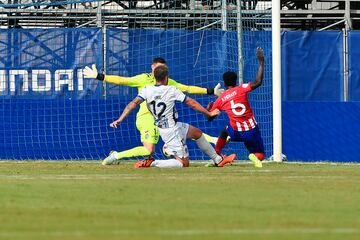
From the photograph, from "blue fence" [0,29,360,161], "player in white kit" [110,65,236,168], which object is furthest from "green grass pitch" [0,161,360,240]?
"blue fence" [0,29,360,161]

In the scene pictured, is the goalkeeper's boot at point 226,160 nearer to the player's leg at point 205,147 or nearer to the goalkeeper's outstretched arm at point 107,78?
the player's leg at point 205,147

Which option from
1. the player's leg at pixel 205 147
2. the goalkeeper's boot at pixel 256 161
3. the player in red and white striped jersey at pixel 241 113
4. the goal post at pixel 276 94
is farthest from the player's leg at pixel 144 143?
the goal post at pixel 276 94

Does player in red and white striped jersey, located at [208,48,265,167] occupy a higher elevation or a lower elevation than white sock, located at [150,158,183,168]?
higher

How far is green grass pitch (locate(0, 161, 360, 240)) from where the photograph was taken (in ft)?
30.7

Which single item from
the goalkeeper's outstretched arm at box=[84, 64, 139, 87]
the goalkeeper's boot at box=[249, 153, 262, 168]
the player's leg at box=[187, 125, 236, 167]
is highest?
the goalkeeper's outstretched arm at box=[84, 64, 139, 87]

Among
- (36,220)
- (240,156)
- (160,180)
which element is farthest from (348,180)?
(240,156)

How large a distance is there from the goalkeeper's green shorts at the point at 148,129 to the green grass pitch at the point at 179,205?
2.73m

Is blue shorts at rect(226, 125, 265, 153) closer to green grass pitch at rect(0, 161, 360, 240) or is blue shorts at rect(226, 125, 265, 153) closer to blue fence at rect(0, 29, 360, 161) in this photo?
green grass pitch at rect(0, 161, 360, 240)

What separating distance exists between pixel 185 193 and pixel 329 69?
48.4ft

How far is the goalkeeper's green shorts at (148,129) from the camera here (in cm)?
2070

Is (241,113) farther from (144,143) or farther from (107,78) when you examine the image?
(107,78)

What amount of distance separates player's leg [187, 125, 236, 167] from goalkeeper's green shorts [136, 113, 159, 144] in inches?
35.2

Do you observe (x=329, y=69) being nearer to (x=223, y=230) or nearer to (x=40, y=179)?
(x=40, y=179)

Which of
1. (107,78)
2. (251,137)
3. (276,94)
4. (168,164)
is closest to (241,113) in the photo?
(251,137)
